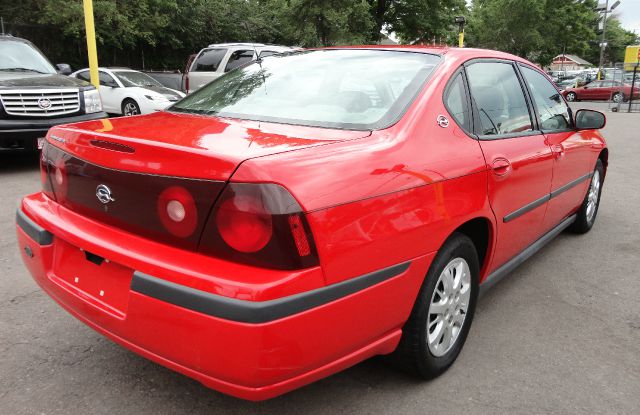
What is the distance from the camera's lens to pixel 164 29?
22703 mm

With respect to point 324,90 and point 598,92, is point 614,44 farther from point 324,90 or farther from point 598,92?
point 324,90

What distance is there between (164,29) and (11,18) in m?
6.03

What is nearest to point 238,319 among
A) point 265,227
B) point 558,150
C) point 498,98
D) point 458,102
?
point 265,227

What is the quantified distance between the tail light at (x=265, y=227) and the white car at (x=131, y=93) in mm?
10547

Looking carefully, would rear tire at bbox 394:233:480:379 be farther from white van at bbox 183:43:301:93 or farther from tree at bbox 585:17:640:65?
tree at bbox 585:17:640:65

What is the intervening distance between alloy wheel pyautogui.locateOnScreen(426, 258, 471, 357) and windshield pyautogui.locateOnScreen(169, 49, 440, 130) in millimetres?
785

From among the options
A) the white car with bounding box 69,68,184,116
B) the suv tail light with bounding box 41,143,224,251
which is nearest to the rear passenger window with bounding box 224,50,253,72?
the white car with bounding box 69,68,184,116

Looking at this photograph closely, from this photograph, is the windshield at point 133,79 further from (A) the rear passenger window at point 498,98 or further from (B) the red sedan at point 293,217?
(A) the rear passenger window at point 498,98

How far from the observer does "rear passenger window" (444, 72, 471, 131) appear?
2654 millimetres

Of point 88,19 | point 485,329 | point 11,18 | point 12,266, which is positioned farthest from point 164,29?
point 485,329

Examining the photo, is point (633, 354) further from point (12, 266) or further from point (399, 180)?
point (12, 266)

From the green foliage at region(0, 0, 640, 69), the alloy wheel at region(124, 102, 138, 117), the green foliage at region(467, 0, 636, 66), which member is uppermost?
the green foliage at region(467, 0, 636, 66)

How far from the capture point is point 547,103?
3820 millimetres

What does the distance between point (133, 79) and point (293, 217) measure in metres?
12.4
